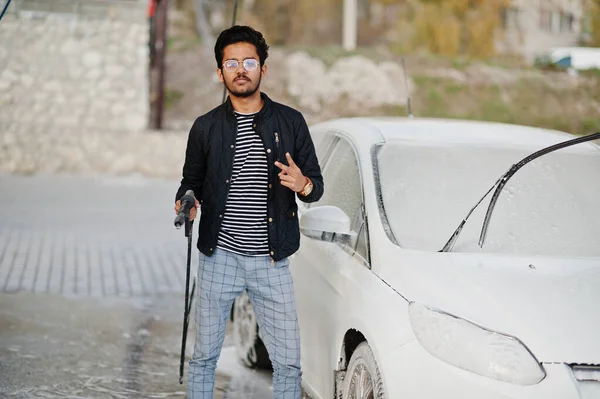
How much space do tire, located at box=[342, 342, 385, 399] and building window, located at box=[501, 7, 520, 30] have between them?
115 feet

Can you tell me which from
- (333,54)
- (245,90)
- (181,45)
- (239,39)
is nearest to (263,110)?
(245,90)

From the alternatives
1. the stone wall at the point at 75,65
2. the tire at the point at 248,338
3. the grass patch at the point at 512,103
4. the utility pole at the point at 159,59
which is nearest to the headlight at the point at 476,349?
the tire at the point at 248,338

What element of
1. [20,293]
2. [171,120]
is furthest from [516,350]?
[171,120]

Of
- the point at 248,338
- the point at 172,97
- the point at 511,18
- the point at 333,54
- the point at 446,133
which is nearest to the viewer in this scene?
the point at 446,133

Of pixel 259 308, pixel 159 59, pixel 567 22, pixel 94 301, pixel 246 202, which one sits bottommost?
pixel 94 301

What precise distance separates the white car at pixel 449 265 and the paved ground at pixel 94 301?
1.46 meters

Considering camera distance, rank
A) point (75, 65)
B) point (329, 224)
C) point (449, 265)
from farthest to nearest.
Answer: point (75, 65)
point (329, 224)
point (449, 265)

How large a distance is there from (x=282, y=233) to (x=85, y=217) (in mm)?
9798

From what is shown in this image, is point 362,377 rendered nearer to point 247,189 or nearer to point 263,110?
point 247,189

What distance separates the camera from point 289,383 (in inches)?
206

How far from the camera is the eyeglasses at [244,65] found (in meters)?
5.04

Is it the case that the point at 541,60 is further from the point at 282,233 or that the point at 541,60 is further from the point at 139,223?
the point at 282,233

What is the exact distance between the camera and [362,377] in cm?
489

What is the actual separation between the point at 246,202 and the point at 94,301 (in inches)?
181
